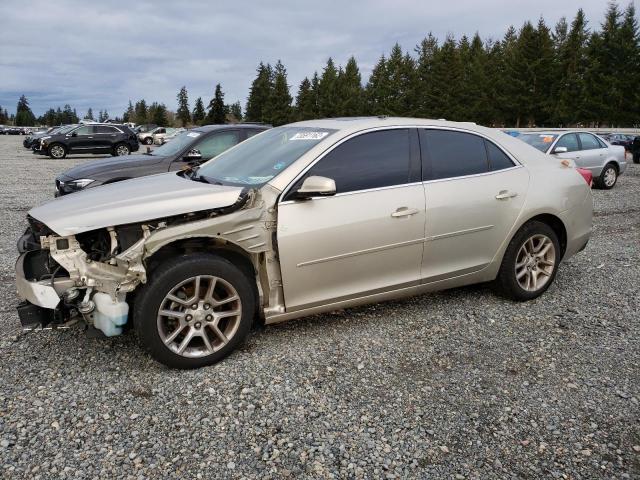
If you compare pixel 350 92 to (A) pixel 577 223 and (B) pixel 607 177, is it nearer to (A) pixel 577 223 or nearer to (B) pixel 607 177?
(B) pixel 607 177

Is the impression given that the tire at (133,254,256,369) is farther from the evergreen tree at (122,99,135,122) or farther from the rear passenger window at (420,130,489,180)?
the evergreen tree at (122,99,135,122)

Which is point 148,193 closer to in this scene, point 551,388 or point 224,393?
point 224,393

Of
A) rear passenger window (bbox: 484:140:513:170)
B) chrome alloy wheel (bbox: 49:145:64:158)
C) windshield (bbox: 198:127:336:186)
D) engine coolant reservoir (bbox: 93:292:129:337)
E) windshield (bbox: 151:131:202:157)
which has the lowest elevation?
engine coolant reservoir (bbox: 93:292:129:337)

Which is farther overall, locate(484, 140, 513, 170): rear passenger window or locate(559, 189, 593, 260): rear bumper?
locate(559, 189, 593, 260): rear bumper

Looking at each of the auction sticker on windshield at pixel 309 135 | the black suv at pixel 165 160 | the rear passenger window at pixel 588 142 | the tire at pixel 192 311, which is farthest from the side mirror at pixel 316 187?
the rear passenger window at pixel 588 142

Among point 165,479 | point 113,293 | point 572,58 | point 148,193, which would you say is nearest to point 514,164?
point 148,193

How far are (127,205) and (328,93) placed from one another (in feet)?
268

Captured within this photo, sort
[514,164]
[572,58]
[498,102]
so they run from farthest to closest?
1. [498,102]
2. [572,58]
3. [514,164]

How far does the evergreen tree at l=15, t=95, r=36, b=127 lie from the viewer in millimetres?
143000

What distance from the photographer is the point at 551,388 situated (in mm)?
3299

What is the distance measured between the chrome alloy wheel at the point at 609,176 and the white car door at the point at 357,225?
11516mm

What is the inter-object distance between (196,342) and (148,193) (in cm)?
106

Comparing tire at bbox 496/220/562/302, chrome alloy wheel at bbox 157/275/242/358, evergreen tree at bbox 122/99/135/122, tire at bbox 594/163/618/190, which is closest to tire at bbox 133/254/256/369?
chrome alloy wheel at bbox 157/275/242/358

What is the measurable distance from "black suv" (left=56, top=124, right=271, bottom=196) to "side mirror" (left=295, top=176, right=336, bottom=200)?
4.20 meters
